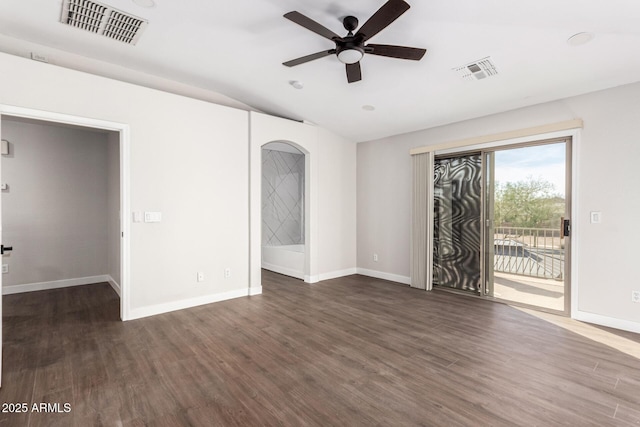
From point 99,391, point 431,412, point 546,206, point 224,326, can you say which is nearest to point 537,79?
point 546,206

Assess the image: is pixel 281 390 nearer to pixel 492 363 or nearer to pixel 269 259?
pixel 492 363

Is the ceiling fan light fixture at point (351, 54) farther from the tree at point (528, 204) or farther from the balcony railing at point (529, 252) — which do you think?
the balcony railing at point (529, 252)

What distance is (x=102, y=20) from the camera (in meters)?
3.02

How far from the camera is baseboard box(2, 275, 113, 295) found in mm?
4633

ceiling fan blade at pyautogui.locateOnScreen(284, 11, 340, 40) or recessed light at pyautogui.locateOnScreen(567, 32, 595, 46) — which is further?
recessed light at pyautogui.locateOnScreen(567, 32, 595, 46)

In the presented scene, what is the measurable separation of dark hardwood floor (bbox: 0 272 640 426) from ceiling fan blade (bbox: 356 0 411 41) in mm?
2644

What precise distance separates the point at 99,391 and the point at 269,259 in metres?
4.35

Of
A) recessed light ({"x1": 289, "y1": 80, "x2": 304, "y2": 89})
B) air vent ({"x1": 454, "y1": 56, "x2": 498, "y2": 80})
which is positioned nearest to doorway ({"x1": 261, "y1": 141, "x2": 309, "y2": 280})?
recessed light ({"x1": 289, "y1": 80, "x2": 304, "y2": 89})

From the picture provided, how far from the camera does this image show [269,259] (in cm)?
654

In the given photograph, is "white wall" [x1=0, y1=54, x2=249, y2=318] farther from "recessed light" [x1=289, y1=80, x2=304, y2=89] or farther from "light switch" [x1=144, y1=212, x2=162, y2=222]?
"recessed light" [x1=289, y1=80, x2=304, y2=89]

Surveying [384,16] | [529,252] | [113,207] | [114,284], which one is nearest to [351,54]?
[384,16]

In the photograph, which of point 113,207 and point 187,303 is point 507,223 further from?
point 113,207

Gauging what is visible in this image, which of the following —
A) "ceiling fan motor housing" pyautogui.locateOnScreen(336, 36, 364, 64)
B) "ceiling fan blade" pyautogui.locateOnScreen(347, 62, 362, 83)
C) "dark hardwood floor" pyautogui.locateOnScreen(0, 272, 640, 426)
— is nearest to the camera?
"dark hardwood floor" pyautogui.locateOnScreen(0, 272, 640, 426)

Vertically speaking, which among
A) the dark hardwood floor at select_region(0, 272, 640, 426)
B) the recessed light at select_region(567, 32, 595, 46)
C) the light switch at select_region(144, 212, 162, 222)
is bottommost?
the dark hardwood floor at select_region(0, 272, 640, 426)
